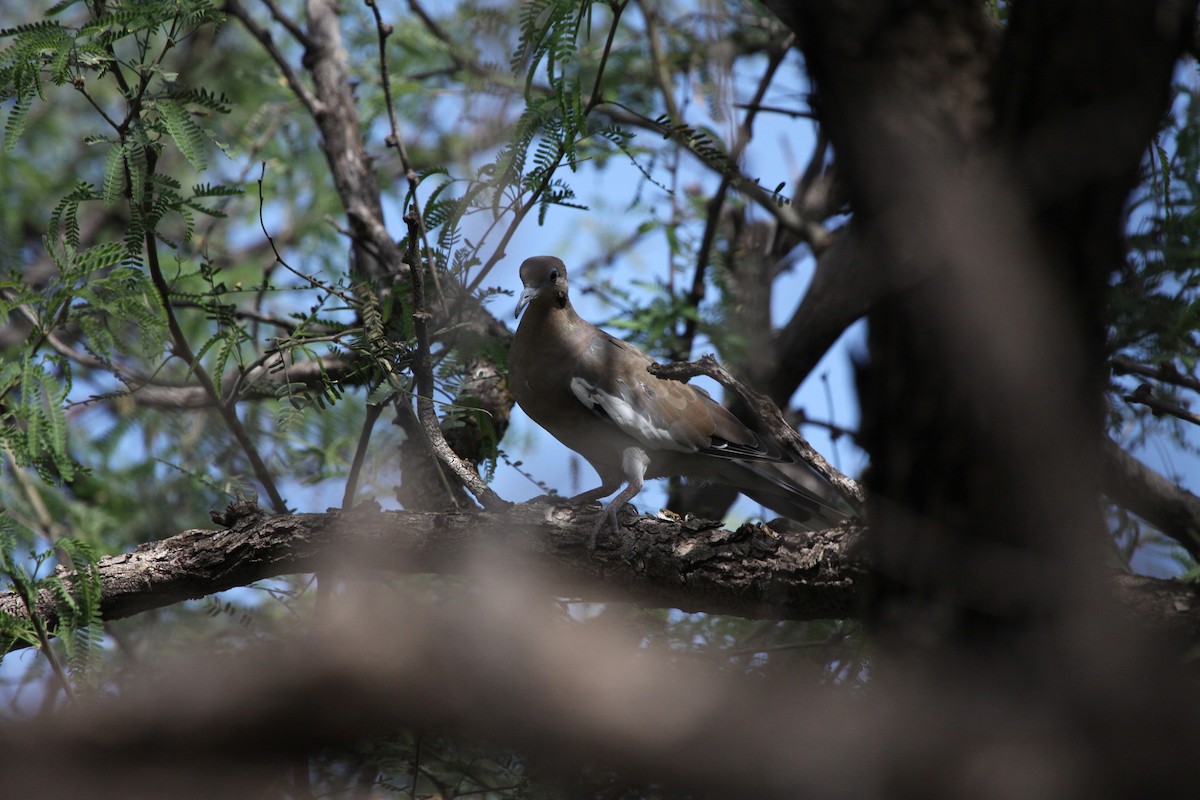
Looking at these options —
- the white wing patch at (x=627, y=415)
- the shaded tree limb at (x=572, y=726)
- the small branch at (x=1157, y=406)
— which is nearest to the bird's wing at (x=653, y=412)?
the white wing patch at (x=627, y=415)

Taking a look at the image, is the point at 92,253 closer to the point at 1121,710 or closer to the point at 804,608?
the point at 804,608

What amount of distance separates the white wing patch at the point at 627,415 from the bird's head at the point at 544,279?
0.49 meters

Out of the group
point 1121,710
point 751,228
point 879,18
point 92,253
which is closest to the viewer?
point 1121,710

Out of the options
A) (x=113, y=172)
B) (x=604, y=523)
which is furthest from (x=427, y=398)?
(x=113, y=172)

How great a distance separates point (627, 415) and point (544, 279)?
0.81 meters

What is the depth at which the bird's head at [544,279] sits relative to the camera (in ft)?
15.9

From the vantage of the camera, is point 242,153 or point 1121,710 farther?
point 242,153

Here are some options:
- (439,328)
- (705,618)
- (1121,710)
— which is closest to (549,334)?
(439,328)

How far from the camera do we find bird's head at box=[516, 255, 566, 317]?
484 centimetres

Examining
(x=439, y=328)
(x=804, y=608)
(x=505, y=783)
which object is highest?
(x=439, y=328)

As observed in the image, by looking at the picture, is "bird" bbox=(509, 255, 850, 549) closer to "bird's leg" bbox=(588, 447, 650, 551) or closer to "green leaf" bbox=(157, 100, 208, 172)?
"bird's leg" bbox=(588, 447, 650, 551)

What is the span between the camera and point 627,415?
4.69 m

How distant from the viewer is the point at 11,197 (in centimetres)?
750

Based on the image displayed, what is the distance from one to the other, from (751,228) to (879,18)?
4.47 meters
